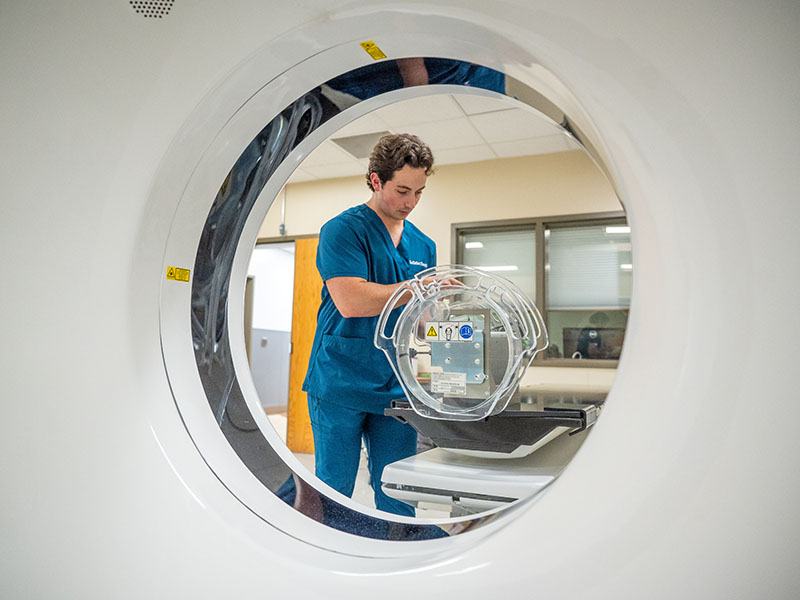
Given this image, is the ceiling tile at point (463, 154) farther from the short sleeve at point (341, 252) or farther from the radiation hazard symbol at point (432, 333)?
the radiation hazard symbol at point (432, 333)

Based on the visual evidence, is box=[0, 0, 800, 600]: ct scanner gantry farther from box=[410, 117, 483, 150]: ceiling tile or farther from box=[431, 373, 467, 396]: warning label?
box=[410, 117, 483, 150]: ceiling tile

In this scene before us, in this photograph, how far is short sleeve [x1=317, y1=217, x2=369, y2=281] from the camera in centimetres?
128

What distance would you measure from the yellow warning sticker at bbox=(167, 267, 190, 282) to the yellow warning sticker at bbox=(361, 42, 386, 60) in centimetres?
40

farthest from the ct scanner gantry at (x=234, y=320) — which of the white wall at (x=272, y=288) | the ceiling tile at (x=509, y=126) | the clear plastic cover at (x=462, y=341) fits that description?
the white wall at (x=272, y=288)

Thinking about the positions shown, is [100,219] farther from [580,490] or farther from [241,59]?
[580,490]

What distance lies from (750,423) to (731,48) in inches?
11.7

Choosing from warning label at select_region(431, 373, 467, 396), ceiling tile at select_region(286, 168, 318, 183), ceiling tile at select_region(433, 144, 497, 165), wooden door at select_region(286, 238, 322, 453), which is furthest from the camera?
ceiling tile at select_region(286, 168, 318, 183)

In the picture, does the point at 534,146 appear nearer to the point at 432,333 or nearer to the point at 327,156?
the point at 327,156

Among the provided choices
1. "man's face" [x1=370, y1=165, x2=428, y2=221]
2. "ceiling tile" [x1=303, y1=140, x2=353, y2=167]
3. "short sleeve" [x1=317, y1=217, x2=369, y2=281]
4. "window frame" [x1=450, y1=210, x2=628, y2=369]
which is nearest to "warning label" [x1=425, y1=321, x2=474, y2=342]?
"short sleeve" [x1=317, y1=217, x2=369, y2=281]

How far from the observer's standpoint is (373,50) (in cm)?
71

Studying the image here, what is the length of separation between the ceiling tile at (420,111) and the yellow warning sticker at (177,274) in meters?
2.65

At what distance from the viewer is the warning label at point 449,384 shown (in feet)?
2.98

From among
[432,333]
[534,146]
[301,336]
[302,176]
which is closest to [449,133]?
[534,146]

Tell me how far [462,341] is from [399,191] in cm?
58
